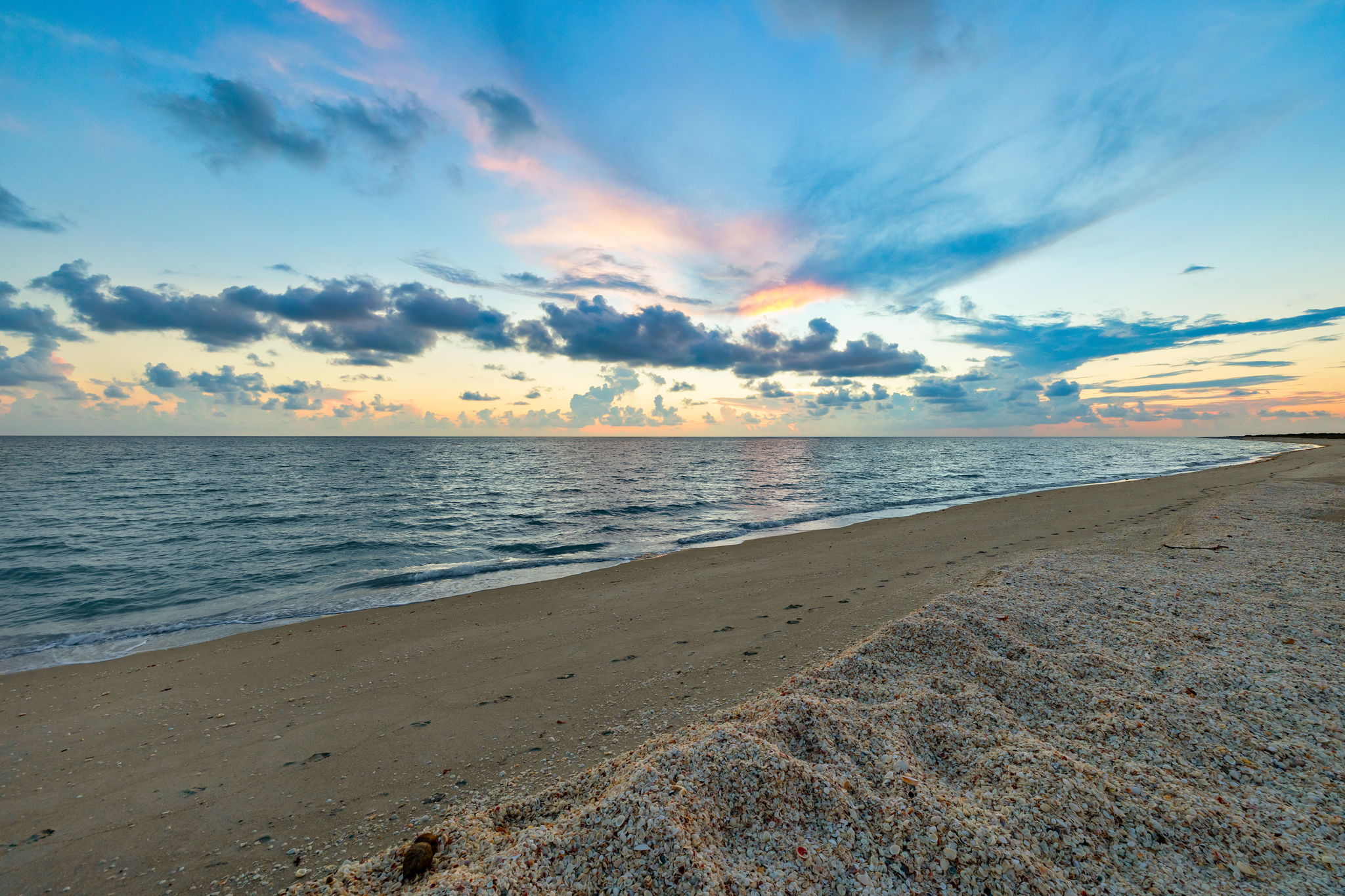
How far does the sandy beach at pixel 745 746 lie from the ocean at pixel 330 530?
3.26 m

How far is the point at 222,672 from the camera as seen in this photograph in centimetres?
752

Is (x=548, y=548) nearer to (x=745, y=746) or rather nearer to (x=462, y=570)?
(x=462, y=570)

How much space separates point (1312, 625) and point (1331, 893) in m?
5.22

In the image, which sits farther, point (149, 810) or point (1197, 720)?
point (149, 810)

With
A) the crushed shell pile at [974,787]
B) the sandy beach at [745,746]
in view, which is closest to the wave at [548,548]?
the sandy beach at [745,746]

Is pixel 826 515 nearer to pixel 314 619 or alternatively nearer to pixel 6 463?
pixel 314 619

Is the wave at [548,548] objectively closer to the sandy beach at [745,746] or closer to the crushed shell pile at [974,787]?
the sandy beach at [745,746]

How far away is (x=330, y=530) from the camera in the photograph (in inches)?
818

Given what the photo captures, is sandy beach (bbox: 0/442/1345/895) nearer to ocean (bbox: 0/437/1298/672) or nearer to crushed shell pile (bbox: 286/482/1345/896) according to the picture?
crushed shell pile (bbox: 286/482/1345/896)

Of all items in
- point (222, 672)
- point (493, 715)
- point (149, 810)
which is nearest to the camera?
point (149, 810)

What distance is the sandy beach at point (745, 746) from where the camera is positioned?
2834mm

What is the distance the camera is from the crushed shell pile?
2.69 m

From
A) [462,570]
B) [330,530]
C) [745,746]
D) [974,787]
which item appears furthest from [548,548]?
[974,787]

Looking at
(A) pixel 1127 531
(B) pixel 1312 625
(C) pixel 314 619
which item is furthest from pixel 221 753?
(A) pixel 1127 531
